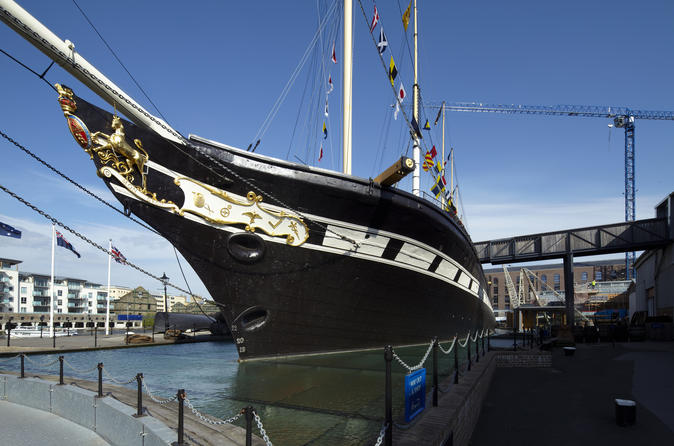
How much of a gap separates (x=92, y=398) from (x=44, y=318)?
70.9 m

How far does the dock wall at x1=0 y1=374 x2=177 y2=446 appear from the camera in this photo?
458 cm

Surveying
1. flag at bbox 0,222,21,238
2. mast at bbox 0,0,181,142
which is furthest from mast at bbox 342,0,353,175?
flag at bbox 0,222,21,238

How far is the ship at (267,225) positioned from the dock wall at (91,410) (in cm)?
376

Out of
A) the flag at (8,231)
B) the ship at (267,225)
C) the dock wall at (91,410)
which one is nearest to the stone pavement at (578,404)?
the ship at (267,225)

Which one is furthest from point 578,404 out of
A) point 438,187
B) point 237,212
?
point 438,187

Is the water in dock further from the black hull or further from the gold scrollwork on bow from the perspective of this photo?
the gold scrollwork on bow

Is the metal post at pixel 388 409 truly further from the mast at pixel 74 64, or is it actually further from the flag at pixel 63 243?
the flag at pixel 63 243

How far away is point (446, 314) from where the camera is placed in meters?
14.2

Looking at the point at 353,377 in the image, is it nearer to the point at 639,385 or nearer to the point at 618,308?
the point at 639,385

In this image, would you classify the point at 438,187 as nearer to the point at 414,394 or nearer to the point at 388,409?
the point at 414,394

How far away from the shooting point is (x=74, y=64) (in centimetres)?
739

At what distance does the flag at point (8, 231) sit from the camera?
53.8 ft

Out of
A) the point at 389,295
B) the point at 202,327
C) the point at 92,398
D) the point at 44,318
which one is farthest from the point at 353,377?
the point at 44,318

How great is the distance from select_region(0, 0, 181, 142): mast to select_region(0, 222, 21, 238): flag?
487 inches
